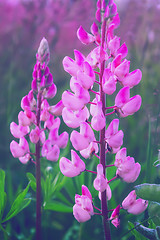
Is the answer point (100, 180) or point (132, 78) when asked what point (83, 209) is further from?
point (132, 78)

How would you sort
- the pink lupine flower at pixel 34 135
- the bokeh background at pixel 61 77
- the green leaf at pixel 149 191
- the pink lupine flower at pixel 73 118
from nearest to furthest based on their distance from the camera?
the green leaf at pixel 149 191, the pink lupine flower at pixel 73 118, the pink lupine flower at pixel 34 135, the bokeh background at pixel 61 77

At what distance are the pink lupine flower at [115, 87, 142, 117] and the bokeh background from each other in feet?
0.74

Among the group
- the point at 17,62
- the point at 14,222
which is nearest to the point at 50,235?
the point at 14,222

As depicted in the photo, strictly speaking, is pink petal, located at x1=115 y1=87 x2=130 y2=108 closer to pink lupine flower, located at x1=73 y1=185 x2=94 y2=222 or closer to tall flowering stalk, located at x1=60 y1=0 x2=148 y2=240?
tall flowering stalk, located at x1=60 y1=0 x2=148 y2=240

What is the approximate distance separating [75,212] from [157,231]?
0.19m

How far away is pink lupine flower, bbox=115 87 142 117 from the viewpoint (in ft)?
2.51

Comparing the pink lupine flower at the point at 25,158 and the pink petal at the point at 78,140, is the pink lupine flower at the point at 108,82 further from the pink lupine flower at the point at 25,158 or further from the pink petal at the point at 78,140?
the pink lupine flower at the point at 25,158

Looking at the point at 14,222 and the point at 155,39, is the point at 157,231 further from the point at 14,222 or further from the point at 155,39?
the point at 155,39

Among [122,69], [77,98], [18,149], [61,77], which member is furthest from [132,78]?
[61,77]

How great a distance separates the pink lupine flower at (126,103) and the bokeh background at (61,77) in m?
0.23

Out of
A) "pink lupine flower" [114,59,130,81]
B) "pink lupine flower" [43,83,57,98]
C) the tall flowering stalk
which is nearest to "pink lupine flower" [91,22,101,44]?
the tall flowering stalk

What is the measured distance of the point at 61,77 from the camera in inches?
92.7

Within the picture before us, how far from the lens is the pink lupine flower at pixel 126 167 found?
76cm

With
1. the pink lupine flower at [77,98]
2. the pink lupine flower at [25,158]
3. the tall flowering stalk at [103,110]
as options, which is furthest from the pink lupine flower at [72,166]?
the pink lupine flower at [25,158]
